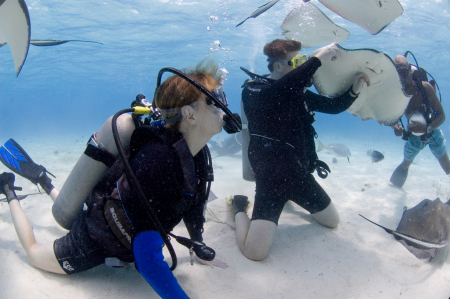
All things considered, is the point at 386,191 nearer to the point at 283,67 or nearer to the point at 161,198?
the point at 283,67

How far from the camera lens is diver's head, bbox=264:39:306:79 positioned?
3512 mm

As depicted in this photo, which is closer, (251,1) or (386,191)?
(386,191)

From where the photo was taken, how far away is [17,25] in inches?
85.7

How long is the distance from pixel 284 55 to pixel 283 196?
2.23 metres

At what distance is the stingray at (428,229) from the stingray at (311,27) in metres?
3.09

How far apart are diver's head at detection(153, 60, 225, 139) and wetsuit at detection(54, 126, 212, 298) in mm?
146

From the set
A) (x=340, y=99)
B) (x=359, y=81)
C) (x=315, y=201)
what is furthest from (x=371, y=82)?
(x=315, y=201)

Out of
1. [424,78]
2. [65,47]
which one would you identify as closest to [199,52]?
[65,47]

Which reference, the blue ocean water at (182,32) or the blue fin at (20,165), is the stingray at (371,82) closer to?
the blue fin at (20,165)

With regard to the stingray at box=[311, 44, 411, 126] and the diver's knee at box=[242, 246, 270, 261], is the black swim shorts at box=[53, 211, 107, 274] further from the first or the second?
the stingray at box=[311, 44, 411, 126]

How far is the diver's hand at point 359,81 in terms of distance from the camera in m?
3.63

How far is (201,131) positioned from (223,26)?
18324 millimetres

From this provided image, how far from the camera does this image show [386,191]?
641 cm

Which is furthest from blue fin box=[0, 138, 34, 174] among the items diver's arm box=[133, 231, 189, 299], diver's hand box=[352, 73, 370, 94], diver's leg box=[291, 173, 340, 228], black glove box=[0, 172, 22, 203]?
diver's hand box=[352, 73, 370, 94]
